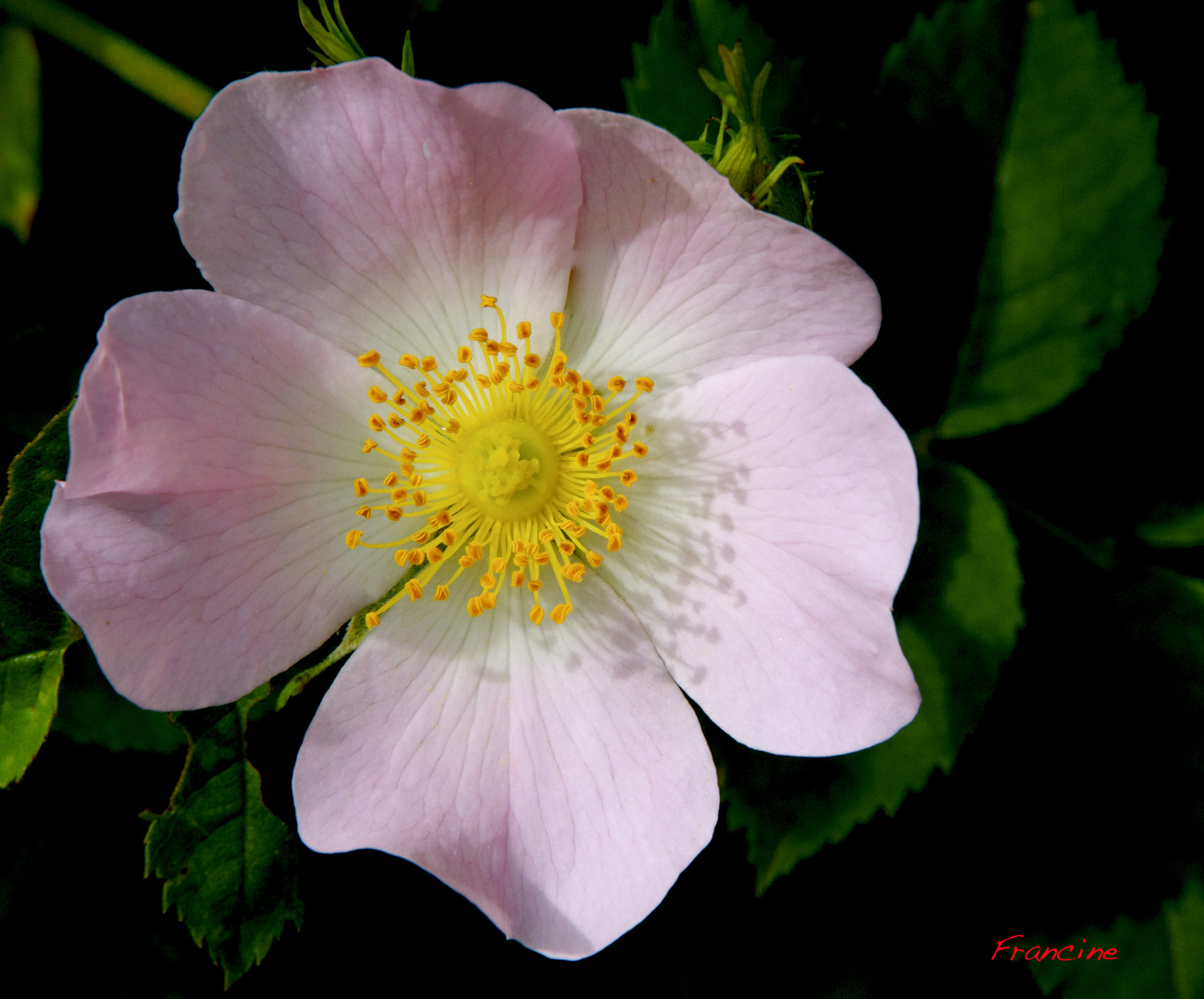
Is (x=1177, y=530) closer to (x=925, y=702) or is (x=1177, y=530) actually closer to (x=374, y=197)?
(x=925, y=702)

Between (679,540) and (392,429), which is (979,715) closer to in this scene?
(679,540)

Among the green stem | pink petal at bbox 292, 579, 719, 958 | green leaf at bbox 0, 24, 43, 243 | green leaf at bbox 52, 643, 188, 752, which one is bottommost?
green leaf at bbox 52, 643, 188, 752

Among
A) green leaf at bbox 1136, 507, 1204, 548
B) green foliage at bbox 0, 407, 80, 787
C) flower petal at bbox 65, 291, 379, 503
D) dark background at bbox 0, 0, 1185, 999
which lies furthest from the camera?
green leaf at bbox 1136, 507, 1204, 548

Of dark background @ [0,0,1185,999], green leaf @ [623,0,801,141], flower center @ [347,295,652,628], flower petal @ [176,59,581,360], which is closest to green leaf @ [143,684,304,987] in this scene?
dark background @ [0,0,1185,999]

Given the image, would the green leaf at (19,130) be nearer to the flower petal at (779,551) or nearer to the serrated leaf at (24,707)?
the serrated leaf at (24,707)

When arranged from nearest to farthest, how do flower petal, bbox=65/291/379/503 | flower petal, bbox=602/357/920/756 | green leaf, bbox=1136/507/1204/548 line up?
flower petal, bbox=65/291/379/503 < flower petal, bbox=602/357/920/756 < green leaf, bbox=1136/507/1204/548

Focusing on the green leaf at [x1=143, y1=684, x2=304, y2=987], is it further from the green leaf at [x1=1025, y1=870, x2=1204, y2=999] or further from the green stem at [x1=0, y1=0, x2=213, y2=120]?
the green leaf at [x1=1025, y1=870, x2=1204, y2=999]
